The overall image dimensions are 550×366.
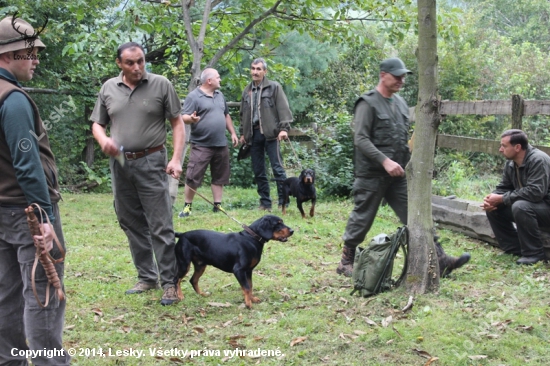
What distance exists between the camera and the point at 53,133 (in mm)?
14305

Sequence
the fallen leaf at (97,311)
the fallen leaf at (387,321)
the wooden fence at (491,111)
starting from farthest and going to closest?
1. the wooden fence at (491,111)
2. the fallen leaf at (97,311)
3. the fallen leaf at (387,321)

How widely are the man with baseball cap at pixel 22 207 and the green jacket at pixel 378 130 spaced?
10.3 ft

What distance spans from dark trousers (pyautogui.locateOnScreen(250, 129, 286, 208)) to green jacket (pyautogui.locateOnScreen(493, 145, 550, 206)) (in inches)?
168

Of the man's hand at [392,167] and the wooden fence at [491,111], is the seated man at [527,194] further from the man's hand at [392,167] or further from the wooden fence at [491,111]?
the man's hand at [392,167]

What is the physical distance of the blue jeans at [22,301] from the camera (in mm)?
3471

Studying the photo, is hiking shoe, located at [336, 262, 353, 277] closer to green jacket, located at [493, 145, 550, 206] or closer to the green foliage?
green jacket, located at [493, 145, 550, 206]

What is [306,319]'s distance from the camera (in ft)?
16.4

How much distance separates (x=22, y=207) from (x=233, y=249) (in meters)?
2.38

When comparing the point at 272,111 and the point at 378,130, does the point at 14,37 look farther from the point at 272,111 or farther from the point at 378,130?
the point at 272,111

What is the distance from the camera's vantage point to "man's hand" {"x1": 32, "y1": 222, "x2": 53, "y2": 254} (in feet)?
10.9

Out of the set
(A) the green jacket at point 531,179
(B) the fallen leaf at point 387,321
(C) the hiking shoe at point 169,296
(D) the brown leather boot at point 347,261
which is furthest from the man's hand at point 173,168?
(A) the green jacket at point 531,179

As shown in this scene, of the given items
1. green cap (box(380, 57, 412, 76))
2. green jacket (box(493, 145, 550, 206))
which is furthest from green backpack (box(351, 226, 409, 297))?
green jacket (box(493, 145, 550, 206))

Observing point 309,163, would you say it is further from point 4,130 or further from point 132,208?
point 4,130

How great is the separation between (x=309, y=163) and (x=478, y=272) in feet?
20.1
